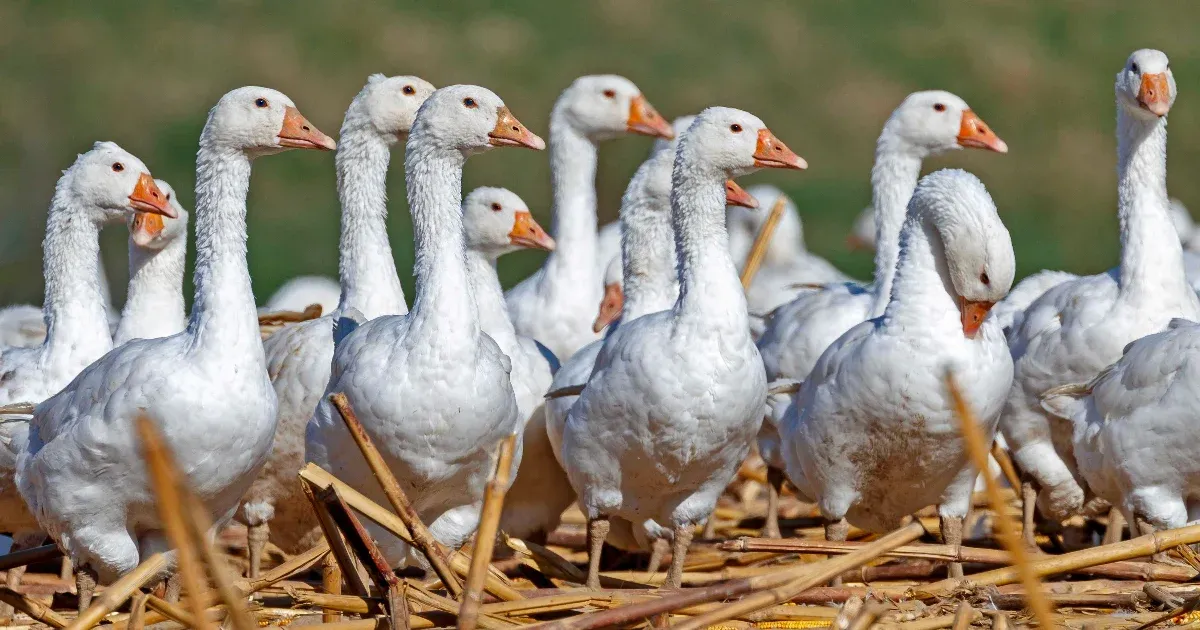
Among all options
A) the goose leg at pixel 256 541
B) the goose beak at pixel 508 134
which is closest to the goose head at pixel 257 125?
the goose beak at pixel 508 134

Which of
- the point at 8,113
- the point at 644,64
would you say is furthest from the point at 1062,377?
the point at 644,64

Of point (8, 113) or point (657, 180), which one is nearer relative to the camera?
point (657, 180)

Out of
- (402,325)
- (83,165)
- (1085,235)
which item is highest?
(83,165)

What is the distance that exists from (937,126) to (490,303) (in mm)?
3094

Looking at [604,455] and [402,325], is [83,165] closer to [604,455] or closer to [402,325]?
[402,325]

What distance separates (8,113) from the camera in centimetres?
2058

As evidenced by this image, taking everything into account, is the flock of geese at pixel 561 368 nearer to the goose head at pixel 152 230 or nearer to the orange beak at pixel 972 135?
the goose head at pixel 152 230

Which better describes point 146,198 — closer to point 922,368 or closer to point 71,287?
point 71,287

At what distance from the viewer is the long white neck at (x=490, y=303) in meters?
9.25

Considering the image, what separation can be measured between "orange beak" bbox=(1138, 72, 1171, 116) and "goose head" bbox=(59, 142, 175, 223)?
17.3 feet

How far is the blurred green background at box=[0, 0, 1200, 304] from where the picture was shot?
24.2 metres

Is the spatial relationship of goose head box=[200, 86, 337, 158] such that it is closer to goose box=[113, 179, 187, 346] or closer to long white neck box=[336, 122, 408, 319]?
long white neck box=[336, 122, 408, 319]

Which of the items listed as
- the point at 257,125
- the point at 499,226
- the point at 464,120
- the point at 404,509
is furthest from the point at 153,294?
the point at 404,509

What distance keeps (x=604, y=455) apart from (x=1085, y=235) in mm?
17487
